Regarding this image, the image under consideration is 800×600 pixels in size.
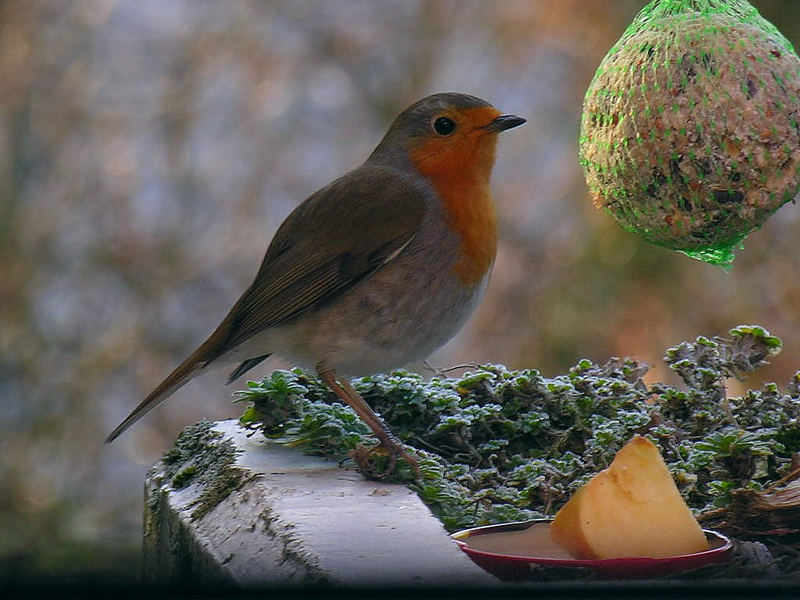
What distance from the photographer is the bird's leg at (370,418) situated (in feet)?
7.57

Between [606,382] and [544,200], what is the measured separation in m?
2.66

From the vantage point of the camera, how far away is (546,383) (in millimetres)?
2834

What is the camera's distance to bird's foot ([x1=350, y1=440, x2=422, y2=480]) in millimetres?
2268

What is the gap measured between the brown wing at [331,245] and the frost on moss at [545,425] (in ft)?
0.53

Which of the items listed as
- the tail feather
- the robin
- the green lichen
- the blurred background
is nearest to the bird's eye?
the robin

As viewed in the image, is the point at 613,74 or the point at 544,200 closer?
the point at 613,74

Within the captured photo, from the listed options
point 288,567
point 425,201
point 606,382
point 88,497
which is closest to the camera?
point 288,567

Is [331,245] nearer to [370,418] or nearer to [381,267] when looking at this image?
[381,267]

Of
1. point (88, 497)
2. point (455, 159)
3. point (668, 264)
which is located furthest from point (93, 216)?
point (455, 159)

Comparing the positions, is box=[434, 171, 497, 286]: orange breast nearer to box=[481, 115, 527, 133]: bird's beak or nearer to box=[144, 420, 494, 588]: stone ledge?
box=[481, 115, 527, 133]: bird's beak

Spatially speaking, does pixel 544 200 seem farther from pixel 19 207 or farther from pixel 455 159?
pixel 455 159

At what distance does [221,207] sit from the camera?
5.25 meters

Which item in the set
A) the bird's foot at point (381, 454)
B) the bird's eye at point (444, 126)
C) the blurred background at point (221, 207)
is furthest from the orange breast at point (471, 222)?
the blurred background at point (221, 207)

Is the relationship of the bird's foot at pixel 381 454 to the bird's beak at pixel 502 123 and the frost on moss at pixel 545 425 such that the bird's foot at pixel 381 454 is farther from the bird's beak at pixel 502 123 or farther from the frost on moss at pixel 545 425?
the bird's beak at pixel 502 123
